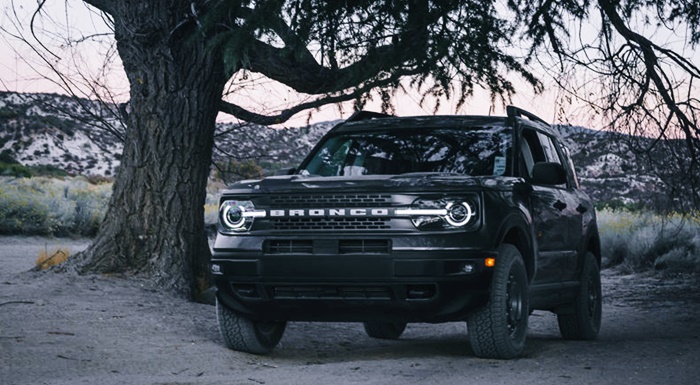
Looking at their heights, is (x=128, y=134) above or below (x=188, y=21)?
below

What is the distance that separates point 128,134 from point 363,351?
4427 millimetres

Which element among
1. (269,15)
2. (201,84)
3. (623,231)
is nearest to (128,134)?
(201,84)

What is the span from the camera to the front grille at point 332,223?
25.0 feet

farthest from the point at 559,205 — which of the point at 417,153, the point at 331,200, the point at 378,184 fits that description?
the point at 331,200

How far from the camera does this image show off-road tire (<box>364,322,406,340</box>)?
10734 millimetres

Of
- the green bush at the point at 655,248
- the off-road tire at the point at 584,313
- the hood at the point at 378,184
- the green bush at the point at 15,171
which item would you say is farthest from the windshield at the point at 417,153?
the green bush at the point at 15,171

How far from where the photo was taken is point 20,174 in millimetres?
52031

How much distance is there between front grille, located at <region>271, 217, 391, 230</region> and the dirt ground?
101 cm

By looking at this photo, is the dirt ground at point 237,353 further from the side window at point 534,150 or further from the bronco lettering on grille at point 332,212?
the side window at point 534,150

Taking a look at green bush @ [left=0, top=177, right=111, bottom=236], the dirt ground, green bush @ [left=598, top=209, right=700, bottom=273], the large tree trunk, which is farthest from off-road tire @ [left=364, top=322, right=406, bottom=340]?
green bush @ [left=0, top=177, right=111, bottom=236]

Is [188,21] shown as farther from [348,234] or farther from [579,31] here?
[348,234]

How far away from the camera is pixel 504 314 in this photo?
7805mm

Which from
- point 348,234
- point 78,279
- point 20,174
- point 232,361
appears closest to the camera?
point 348,234

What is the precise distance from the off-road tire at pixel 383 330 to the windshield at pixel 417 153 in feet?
7.04
